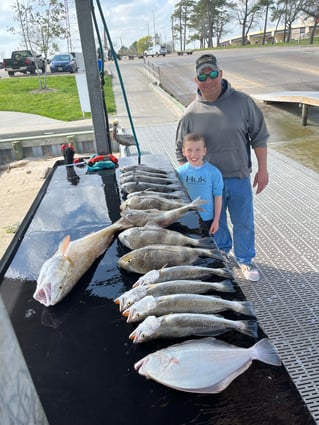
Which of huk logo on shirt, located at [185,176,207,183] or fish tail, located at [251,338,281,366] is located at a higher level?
huk logo on shirt, located at [185,176,207,183]

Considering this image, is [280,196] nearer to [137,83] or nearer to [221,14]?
[137,83]

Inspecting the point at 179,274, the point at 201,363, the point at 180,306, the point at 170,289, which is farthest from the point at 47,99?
the point at 201,363

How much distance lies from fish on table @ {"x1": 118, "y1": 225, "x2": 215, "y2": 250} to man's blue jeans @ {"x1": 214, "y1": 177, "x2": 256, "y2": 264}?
4.18ft

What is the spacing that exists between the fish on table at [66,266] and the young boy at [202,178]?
1.10 meters

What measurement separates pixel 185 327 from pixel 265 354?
1.23ft

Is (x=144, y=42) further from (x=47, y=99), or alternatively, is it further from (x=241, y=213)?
(x=241, y=213)

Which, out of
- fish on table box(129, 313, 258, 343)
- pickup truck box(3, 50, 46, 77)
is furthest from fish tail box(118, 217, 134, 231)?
pickup truck box(3, 50, 46, 77)

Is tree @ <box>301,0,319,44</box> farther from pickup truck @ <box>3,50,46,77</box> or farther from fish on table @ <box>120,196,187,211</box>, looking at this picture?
fish on table @ <box>120,196,187,211</box>

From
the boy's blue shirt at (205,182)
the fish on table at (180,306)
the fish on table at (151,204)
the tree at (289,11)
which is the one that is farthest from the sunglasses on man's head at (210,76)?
the tree at (289,11)

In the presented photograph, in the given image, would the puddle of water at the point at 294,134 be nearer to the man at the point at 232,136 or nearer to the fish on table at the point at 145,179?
the man at the point at 232,136

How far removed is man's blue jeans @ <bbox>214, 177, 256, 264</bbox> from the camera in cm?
361

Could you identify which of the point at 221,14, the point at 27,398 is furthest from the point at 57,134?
the point at 221,14

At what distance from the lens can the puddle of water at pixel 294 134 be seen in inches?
304

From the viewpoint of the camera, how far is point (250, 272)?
360 centimetres
